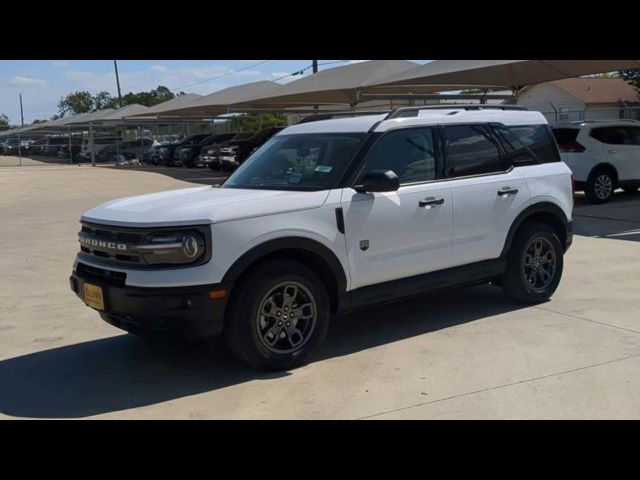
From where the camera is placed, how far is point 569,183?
7160 millimetres

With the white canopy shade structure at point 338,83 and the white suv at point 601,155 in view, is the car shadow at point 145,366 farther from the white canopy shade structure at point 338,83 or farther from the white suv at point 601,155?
the white canopy shade structure at point 338,83

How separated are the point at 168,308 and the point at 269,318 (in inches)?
30.8

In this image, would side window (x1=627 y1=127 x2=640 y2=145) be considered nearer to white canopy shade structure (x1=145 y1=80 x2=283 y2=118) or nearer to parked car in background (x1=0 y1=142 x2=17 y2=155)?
white canopy shade structure (x1=145 y1=80 x2=283 y2=118)

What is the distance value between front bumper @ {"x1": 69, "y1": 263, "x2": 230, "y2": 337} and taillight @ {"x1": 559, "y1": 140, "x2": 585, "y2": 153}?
39.9 feet

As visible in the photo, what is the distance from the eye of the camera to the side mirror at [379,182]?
5473mm

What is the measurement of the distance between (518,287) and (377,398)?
8.86 feet

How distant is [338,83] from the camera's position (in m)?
24.1

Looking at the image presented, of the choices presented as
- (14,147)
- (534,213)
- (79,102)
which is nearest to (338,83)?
(534,213)

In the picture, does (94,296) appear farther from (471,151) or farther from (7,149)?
(7,149)

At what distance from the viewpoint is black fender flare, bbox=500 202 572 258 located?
6602mm

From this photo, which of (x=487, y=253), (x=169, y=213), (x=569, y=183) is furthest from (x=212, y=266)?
(x=569, y=183)

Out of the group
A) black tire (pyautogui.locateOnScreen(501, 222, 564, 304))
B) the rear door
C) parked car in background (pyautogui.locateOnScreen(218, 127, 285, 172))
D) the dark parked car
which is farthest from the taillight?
the dark parked car

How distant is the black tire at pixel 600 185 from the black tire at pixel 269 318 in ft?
37.2

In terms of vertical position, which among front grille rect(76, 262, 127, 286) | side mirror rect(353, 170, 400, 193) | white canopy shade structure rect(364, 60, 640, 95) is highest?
white canopy shade structure rect(364, 60, 640, 95)
